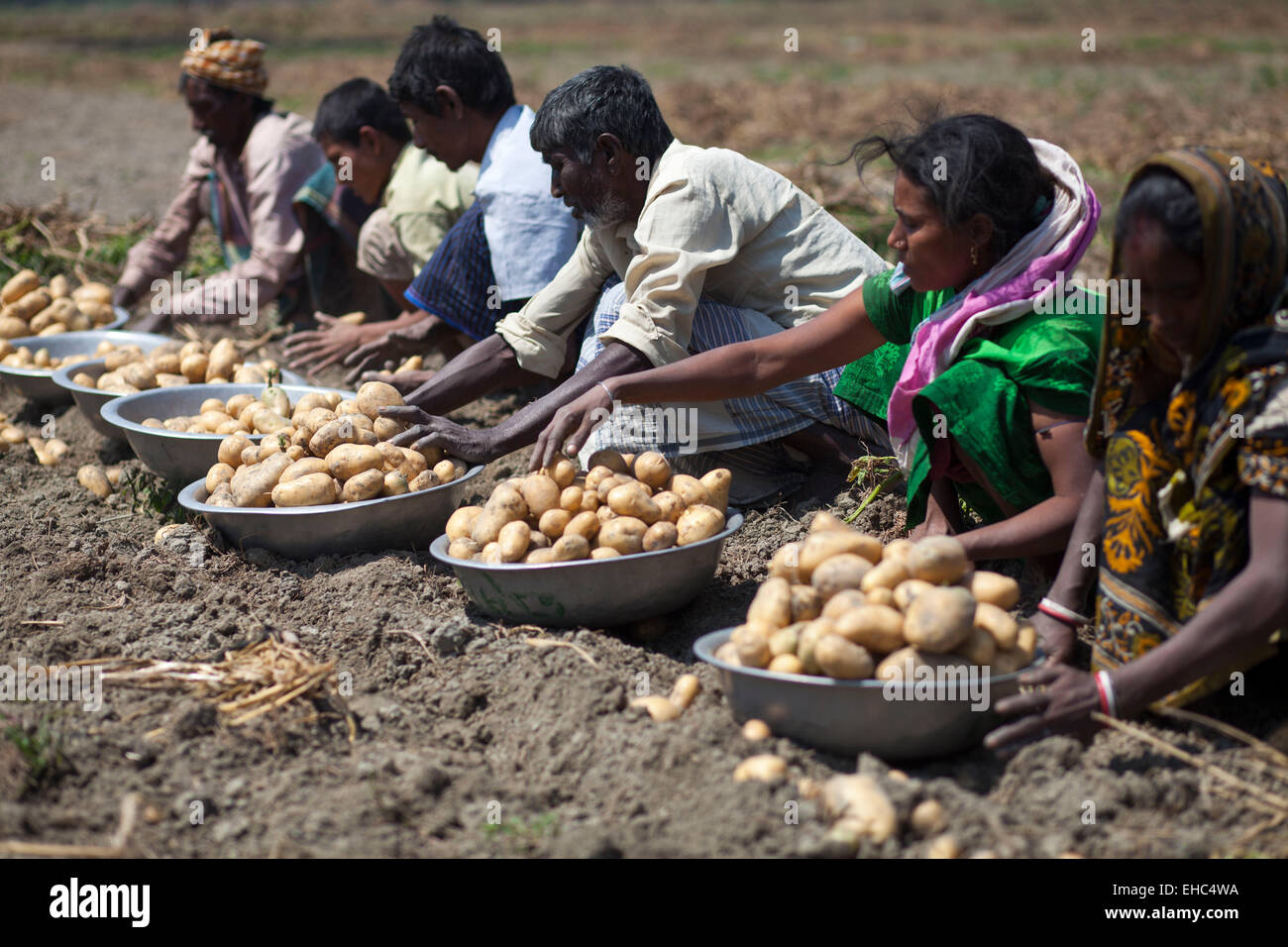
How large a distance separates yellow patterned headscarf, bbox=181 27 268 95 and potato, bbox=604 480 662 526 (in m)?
3.99

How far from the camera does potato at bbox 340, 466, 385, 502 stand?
11.2ft

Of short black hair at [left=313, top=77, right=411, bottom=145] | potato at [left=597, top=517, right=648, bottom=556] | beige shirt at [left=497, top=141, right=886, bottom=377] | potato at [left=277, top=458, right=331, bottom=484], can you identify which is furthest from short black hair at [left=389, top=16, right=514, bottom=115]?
potato at [left=597, top=517, right=648, bottom=556]

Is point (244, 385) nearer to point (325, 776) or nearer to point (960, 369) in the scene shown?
point (325, 776)

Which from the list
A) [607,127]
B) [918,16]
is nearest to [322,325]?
[607,127]

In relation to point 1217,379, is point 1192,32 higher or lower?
higher

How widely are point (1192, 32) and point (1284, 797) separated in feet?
83.3

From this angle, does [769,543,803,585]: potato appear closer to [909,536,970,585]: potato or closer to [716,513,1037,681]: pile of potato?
[716,513,1037,681]: pile of potato

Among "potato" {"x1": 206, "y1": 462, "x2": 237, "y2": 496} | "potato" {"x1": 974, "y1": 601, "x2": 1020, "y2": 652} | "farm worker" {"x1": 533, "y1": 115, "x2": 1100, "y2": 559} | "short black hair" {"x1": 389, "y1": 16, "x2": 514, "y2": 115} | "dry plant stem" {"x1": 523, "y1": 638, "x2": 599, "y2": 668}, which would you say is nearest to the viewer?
"potato" {"x1": 974, "y1": 601, "x2": 1020, "y2": 652}

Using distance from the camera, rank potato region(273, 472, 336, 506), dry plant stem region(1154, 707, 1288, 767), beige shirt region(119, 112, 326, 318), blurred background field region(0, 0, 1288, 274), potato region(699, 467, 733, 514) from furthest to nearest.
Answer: blurred background field region(0, 0, 1288, 274)
beige shirt region(119, 112, 326, 318)
potato region(273, 472, 336, 506)
potato region(699, 467, 733, 514)
dry plant stem region(1154, 707, 1288, 767)

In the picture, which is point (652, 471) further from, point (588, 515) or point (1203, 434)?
point (1203, 434)

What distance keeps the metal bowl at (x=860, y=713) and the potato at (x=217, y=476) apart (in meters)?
1.94

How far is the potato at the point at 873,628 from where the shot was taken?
2270mm

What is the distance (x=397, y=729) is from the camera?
8.89ft

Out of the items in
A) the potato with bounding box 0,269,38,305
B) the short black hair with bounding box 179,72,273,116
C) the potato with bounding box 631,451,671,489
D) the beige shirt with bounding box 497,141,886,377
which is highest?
the short black hair with bounding box 179,72,273,116
